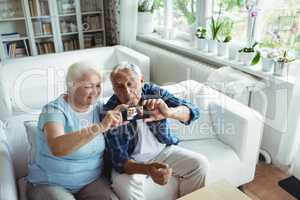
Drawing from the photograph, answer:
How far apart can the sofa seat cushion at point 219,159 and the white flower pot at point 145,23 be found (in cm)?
198

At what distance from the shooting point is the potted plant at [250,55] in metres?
2.09

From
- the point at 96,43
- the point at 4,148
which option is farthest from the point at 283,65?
the point at 96,43

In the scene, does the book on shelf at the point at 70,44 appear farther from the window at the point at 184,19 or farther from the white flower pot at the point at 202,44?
the white flower pot at the point at 202,44

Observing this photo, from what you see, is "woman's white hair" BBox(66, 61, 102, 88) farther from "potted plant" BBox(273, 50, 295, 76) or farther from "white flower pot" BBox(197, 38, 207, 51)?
"white flower pot" BBox(197, 38, 207, 51)

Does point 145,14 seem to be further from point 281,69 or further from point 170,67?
point 281,69

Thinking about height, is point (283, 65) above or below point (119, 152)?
above

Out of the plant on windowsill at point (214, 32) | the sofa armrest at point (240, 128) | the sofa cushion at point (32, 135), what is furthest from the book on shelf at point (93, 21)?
the sofa cushion at point (32, 135)

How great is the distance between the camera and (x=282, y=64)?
1867 mm

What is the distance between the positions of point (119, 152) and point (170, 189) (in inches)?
13.4

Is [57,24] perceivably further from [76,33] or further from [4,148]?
[4,148]

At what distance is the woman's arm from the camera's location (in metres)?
1.10

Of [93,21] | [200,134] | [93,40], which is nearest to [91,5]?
[93,21]

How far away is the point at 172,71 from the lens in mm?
2734

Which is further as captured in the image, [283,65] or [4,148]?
[283,65]
